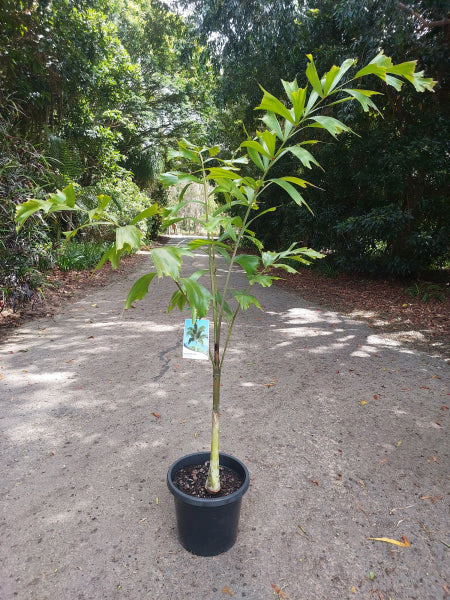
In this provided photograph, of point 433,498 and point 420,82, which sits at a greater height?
point 420,82

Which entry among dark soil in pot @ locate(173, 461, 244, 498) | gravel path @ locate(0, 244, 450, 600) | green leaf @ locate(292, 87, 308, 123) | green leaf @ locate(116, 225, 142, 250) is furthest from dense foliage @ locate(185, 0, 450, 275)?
dark soil in pot @ locate(173, 461, 244, 498)

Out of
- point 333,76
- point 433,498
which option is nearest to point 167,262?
point 333,76

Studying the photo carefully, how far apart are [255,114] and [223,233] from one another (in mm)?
8358

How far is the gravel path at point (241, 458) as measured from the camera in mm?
1514

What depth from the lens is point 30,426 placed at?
2.48 meters

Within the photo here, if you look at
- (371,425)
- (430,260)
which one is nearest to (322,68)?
(430,260)

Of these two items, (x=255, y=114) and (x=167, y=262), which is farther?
(x=255, y=114)

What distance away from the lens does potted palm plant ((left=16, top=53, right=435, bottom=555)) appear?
3.41 feet

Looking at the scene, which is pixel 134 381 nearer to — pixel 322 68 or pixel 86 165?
pixel 322 68

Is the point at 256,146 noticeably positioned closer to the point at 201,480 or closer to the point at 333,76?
the point at 333,76

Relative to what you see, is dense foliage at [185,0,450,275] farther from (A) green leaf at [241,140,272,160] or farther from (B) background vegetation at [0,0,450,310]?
(A) green leaf at [241,140,272,160]

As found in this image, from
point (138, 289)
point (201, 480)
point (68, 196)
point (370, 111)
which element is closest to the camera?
point (68, 196)

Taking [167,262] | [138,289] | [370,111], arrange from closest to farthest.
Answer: [167,262], [138,289], [370,111]

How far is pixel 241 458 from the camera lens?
7.37ft
